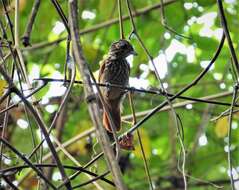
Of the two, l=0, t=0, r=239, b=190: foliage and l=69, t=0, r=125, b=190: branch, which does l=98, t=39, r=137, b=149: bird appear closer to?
l=0, t=0, r=239, b=190: foliage

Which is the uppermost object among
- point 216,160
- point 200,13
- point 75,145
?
point 200,13

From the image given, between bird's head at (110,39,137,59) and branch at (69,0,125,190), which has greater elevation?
bird's head at (110,39,137,59)

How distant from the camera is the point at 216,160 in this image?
4977 mm

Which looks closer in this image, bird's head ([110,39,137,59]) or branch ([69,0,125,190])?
branch ([69,0,125,190])

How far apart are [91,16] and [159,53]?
0.78 meters

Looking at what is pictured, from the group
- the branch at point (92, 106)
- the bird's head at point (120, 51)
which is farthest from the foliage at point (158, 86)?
the branch at point (92, 106)

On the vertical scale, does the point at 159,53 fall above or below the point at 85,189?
above

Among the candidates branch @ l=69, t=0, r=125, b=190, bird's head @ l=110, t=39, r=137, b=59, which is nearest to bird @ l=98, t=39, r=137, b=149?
bird's head @ l=110, t=39, r=137, b=59

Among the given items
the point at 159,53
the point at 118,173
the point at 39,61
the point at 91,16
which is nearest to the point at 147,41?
the point at 159,53

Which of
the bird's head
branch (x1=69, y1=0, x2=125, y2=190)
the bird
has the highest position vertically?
the bird's head

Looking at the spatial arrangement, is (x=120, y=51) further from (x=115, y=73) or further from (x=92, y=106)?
(x=92, y=106)

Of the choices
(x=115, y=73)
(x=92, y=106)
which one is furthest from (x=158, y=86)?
(x=92, y=106)

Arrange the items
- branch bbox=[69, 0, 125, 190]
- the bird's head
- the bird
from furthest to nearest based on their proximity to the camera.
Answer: the bird, the bird's head, branch bbox=[69, 0, 125, 190]

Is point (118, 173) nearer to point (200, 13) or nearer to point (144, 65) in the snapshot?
point (200, 13)
